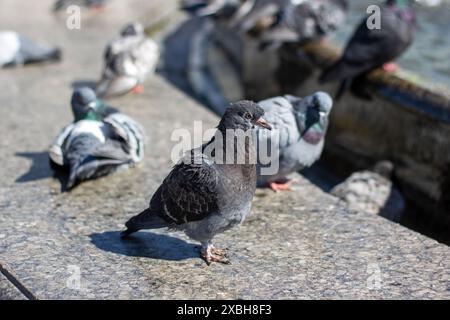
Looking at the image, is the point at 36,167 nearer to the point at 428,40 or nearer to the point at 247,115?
the point at 247,115

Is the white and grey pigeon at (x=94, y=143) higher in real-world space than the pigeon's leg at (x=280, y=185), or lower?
higher

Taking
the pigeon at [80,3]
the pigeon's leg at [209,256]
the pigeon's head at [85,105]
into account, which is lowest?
the pigeon's leg at [209,256]

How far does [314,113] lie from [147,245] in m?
1.75

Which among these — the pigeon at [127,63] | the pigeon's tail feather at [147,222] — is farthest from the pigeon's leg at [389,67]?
the pigeon's tail feather at [147,222]

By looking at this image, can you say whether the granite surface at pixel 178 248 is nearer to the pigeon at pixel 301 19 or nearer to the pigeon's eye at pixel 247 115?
the pigeon's eye at pixel 247 115

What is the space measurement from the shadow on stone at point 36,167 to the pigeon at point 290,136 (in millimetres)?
1770

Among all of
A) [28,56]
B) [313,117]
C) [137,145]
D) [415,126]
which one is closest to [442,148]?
[415,126]

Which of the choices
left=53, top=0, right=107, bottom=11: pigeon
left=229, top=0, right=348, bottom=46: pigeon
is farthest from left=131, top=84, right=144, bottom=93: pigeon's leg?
left=53, top=0, right=107, bottom=11: pigeon

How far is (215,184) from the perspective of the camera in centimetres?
409

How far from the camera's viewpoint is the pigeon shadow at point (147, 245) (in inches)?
178

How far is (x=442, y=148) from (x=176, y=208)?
9.75 feet

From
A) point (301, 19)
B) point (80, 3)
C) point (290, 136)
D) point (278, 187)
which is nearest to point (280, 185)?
point (278, 187)

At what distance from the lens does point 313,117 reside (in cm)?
564

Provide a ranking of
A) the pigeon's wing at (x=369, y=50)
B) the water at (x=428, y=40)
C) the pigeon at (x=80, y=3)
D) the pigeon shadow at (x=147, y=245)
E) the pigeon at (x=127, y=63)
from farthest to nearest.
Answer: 1. the pigeon at (x=80, y=3)
2. the water at (x=428, y=40)
3. the pigeon at (x=127, y=63)
4. the pigeon's wing at (x=369, y=50)
5. the pigeon shadow at (x=147, y=245)
